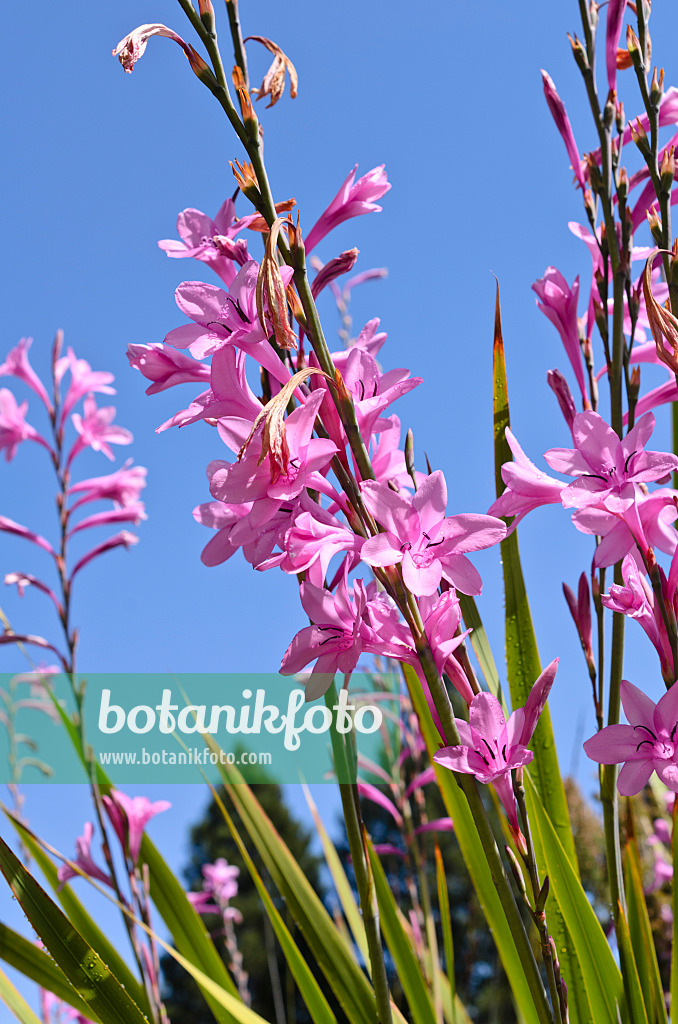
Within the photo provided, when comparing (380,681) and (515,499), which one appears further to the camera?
(380,681)

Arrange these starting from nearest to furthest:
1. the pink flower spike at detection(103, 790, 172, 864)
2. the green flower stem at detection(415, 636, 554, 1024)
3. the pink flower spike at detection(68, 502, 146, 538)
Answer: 1. the green flower stem at detection(415, 636, 554, 1024)
2. the pink flower spike at detection(103, 790, 172, 864)
3. the pink flower spike at detection(68, 502, 146, 538)

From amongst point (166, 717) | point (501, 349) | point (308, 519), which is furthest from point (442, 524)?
point (166, 717)

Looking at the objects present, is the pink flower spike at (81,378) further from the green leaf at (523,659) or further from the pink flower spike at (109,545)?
the green leaf at (523,659)

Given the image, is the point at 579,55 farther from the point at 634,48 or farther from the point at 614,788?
the point at 614,788

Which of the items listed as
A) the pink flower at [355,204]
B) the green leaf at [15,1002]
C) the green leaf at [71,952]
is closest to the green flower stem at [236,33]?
the pink flower at [355,204]

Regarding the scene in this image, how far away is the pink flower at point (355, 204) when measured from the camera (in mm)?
657

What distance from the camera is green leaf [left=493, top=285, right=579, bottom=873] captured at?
767mm

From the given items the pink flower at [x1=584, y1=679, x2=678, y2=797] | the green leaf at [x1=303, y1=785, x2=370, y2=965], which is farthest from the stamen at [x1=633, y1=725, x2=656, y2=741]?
the green leaf at [x1=303, y1=785, x2=370, y2=965]

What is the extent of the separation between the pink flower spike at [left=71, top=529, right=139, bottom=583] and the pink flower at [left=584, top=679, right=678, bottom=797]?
1.30 m

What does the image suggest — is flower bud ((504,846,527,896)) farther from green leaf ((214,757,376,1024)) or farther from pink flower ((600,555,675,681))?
green leaf ((214,757,376,1024))

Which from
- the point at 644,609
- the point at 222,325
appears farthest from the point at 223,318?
the point at 644,609

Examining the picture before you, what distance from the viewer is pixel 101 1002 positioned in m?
0.57

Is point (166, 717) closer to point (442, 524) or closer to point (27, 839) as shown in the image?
point (27, 839)

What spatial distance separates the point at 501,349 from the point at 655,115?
25 centimetres
